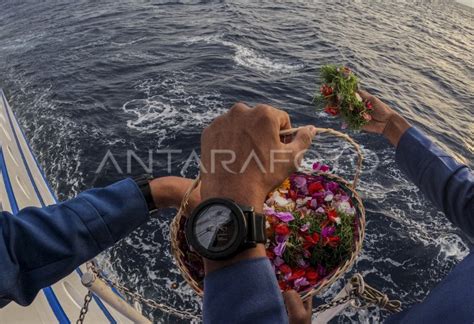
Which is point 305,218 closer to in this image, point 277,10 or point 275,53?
point 275,53

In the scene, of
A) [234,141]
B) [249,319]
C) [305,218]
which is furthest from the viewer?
[305,218]

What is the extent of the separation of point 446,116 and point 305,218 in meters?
14.6

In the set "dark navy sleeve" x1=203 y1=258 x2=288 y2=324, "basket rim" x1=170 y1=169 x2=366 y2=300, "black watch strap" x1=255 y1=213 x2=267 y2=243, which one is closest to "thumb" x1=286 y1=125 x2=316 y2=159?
"black watch strap" x1=255 y1=213 x2=267 y2=243

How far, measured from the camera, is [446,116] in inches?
578

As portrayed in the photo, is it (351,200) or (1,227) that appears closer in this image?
(1,227)

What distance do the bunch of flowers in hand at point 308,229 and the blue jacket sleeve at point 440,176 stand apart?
2.15ft

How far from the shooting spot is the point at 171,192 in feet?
7.45

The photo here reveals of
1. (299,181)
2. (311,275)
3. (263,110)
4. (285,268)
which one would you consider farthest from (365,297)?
(263,110)

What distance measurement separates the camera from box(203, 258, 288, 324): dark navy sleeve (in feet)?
4.07

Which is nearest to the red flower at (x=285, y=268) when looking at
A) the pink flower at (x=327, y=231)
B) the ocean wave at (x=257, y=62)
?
the pink flower at (x=327, y=231)

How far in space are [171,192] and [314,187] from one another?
5.23ft

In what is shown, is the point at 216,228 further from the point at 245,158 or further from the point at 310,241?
the point at 310,241

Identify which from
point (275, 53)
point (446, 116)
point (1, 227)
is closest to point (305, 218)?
point (1, 227)

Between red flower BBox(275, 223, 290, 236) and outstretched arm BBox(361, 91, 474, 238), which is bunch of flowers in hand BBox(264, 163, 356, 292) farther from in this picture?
outstretched arm BBox(361, 91, 474, 238)
